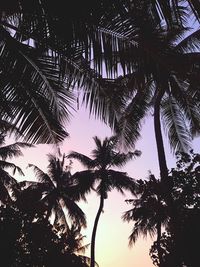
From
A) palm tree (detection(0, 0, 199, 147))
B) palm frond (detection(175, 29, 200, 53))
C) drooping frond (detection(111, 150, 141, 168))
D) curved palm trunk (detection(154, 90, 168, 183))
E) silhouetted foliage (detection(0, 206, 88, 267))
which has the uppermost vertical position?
drooping frond (detection(111, 150, 141, 168))

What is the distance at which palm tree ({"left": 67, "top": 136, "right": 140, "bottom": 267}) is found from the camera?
89.6 feet

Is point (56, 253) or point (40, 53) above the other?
point (56, 253)

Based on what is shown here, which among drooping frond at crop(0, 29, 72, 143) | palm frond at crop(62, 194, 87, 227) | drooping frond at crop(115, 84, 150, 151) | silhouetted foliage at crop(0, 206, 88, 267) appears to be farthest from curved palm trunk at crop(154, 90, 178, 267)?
palm frond at crop(62, 194, 87, 227)

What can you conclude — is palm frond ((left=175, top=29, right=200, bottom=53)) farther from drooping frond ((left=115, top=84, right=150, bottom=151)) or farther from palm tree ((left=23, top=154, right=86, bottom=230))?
palm tree ((left=23, top=154, right=86, bottom=230))

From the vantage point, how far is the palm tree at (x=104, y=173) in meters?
27.3

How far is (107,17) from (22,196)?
13.5 metres

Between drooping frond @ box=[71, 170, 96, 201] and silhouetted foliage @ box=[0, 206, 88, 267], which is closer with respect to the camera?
silhouetted foliage @ box=[0, 206, 88, 267]

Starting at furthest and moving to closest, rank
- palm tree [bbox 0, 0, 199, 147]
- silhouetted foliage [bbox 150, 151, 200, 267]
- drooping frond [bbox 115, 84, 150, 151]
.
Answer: drooping frond [bbox 115, 84, 150, 151] → silhouetted foliage [bbox 150, 151, 200, 267] → palm tree [bbox 0, 0, 199, 147]

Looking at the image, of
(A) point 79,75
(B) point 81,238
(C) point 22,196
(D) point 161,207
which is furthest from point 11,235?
(B) point 81,238

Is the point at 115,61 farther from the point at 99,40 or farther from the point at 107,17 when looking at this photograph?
the point at 107,17

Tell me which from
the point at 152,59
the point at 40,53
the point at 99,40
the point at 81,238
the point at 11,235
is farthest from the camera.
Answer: the point at 81,238

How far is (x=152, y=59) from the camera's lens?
2750 mm

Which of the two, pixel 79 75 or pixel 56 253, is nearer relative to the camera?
pixel 79 75

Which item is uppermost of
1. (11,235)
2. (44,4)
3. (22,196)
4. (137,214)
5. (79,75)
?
(137,214)
